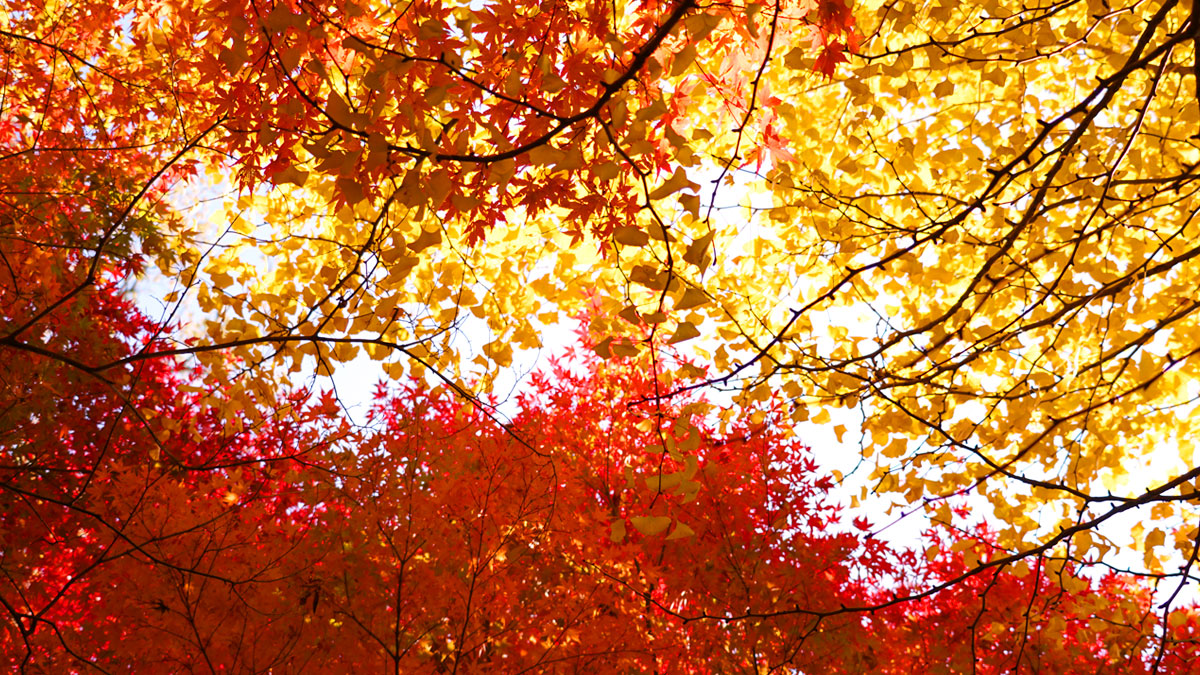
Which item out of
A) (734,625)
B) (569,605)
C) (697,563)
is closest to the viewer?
(569,605)

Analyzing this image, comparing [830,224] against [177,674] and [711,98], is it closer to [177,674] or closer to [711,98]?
[711,98]

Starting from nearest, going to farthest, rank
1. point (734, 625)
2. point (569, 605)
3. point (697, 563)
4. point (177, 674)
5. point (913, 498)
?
point (913, 498) < point (177, 674) < point (569, 605) < point (734, 625) < point (697, 563)

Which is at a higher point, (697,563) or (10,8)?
(10,8)

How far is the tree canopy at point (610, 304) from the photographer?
2240mm

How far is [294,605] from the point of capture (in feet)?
17.0

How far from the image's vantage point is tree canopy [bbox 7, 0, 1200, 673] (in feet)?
7.35

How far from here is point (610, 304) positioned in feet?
8.61

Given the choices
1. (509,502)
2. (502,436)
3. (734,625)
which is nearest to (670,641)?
(734,625)

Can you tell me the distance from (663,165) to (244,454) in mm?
6812

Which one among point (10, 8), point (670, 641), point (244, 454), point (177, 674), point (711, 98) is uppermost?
point (10, 8)

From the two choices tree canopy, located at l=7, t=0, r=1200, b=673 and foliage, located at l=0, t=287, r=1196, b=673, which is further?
foliage, located at l=0, t=287, r=1196, b=673

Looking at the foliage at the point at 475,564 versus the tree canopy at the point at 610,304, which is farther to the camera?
the foliage at the point at 475,564

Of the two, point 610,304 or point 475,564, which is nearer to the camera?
point 610,304

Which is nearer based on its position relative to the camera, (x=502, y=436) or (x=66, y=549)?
(x=502, y=436)
